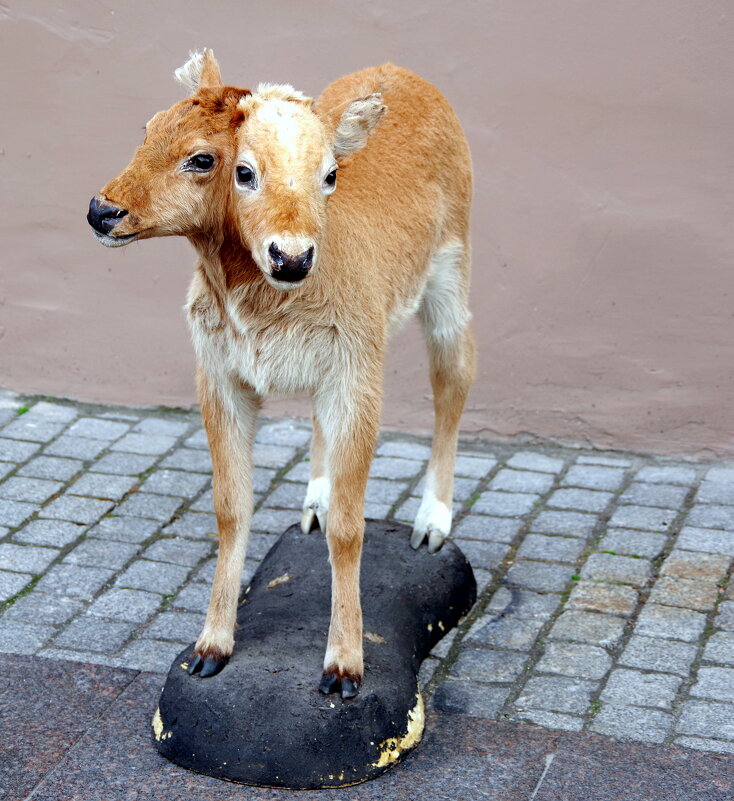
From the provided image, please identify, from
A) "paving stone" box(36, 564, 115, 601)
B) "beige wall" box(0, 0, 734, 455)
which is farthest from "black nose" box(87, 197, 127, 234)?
"beige wall" box(0, 0, 734, 455)

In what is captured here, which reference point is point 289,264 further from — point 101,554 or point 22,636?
point 101,554

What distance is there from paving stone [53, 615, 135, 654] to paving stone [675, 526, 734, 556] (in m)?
2.50

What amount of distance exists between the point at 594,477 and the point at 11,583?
9.67 feet

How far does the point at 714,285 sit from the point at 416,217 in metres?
2.43

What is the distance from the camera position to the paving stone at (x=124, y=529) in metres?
5.53

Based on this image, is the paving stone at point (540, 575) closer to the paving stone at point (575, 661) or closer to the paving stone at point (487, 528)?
the paving stone at point (487, 528)

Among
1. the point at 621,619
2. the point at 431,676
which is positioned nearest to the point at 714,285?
the point at 621,619

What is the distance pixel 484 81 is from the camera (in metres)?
6.31

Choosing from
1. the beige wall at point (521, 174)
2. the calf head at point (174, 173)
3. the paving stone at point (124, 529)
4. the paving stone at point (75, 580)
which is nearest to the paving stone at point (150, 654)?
the paving stone at point (75, 580)

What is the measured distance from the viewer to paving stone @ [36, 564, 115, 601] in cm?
506

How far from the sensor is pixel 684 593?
16.4 ft

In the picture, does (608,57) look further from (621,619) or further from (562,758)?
(562,758)

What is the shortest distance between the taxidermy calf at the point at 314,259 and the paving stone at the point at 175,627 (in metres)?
0.58

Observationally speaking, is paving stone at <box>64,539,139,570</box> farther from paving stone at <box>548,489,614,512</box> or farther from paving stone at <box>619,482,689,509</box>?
paving stone at <box>619,482,689,509</box>
